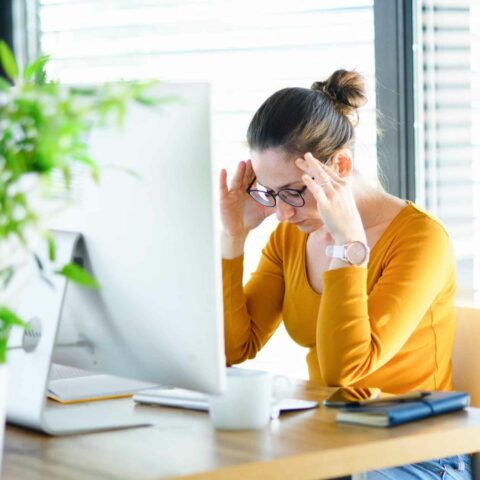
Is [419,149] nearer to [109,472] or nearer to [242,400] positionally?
[242,400]

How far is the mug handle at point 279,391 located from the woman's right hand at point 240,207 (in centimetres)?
58

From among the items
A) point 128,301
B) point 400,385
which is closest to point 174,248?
point 128,301

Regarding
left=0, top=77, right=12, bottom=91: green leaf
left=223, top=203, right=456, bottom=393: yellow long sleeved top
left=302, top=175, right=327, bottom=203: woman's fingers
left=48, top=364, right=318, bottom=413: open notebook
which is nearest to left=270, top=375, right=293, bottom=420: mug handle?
left=48, top=364, right=318, bottom=413: open notebook

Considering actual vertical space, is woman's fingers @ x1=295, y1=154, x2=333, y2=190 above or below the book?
above

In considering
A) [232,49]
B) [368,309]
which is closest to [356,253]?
[368,309]

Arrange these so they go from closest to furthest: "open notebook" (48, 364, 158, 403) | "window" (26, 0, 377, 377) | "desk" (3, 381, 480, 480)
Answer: "desk" (3, 381, 480, 480) → "open notebook" (48, 364, 158, 403) → "window" (26, 0, 377, 377)

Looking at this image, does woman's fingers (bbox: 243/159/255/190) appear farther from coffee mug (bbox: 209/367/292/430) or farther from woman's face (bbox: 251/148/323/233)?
coffee mug (bbox: 209/367/292/430)

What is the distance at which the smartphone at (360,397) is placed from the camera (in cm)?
154

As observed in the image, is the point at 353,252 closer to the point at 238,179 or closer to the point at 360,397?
the point at 360,397

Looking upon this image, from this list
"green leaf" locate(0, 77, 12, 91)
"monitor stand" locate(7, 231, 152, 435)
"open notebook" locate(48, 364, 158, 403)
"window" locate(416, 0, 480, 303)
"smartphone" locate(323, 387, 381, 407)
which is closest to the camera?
"green leaf" locate(0, 77, 12, 91)

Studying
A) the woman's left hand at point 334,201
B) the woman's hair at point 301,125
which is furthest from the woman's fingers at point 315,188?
the woman's hair at point 301,125

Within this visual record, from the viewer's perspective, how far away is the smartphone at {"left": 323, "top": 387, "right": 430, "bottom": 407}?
154 centimetres

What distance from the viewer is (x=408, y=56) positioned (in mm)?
2883

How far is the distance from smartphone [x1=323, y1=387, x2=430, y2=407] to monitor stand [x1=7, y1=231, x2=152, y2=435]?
301mm
